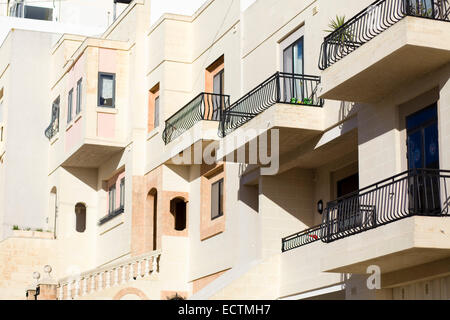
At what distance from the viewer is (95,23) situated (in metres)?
41.9

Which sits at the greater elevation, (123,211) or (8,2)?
(8,2)

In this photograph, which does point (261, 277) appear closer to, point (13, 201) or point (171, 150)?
point (171, 150)

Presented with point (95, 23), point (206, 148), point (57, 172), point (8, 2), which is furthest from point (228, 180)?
point (8, 2)

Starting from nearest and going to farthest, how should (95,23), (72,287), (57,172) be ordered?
(72,287) → (57,172) → (95,23)

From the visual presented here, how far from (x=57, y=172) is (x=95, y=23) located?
987cm

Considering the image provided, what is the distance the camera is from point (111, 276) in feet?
89.8

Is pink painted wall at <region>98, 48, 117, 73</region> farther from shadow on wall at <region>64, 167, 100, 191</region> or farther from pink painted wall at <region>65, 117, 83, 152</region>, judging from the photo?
shadow on wall at <region>64, 167, 100, 191</region>

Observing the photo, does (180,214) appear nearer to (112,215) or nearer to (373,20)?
(112,215)

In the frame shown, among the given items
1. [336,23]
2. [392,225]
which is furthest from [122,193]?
[392,225]

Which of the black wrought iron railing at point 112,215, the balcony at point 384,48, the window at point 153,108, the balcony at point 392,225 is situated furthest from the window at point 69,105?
the balcony at point 392,225

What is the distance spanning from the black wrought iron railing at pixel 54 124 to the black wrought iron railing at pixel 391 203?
17.4m

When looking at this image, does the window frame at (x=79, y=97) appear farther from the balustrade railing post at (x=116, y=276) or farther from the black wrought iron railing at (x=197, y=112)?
the balustrade railing post at (x=116, y=276)

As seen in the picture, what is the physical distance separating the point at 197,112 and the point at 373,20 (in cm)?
859
